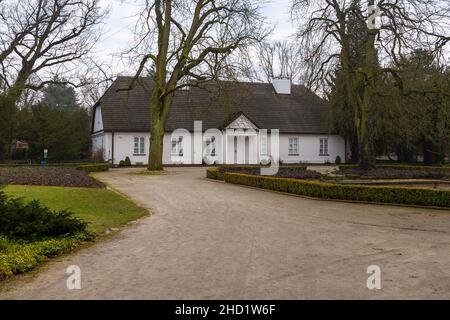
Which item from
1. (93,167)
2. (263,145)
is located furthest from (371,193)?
(263,145)

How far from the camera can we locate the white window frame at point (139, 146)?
39.3 metres

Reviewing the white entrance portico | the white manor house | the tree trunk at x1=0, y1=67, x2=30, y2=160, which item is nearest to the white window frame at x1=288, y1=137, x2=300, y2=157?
the white manor house

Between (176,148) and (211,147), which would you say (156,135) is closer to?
(176,148)

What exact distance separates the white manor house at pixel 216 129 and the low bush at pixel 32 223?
2819 cm

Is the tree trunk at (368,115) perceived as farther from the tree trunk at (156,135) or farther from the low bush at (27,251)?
the low bush at (27,251)

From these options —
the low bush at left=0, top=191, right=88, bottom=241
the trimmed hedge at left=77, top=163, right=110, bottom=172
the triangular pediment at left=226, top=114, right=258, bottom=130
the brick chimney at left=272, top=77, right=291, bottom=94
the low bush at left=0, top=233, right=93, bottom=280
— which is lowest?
the low bush at left=0, top=233, right=93, bottom=280

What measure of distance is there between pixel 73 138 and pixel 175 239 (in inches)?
1173

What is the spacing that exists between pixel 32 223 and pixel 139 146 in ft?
101

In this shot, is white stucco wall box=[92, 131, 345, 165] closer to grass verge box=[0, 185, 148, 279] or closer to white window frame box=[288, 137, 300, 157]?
white window frame box=[288, 137, 300, 157]

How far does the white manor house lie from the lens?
129 ft

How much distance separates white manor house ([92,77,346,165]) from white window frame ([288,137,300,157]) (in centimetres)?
9

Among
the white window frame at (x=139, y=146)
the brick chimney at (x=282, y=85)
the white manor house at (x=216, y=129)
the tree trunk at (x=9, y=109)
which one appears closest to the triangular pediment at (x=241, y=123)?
the white manor house at (x=216, y=129)

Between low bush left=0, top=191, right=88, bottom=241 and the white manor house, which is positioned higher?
the white manor house

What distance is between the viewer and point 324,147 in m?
45.0
